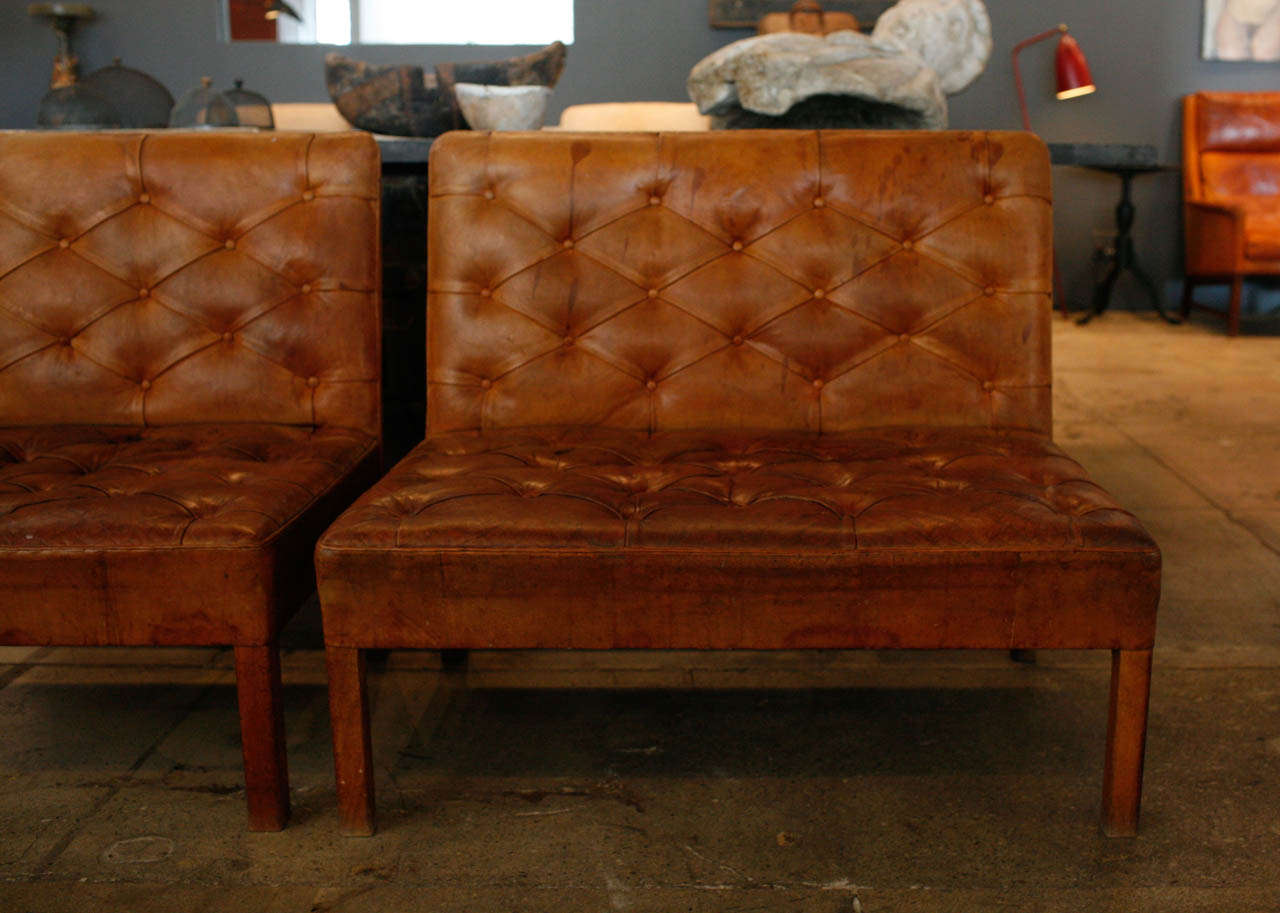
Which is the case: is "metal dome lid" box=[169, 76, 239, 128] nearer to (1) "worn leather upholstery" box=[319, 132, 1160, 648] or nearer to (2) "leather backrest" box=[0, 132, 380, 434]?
(2) "leather backrest" box=[0, 132, 380, 434]

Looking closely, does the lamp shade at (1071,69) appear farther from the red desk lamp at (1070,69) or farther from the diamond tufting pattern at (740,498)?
the diamond tufting pattern at (740,498)

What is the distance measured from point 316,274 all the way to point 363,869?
88 cm

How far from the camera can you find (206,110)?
2.59 m

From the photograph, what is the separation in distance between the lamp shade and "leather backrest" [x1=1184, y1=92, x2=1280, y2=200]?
575mm

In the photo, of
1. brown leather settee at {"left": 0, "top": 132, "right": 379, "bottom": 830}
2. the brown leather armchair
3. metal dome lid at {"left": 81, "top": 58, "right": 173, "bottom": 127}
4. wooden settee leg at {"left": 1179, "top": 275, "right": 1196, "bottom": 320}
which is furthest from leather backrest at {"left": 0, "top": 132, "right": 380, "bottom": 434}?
wooden settee leg at {"left": 1179, "top": 275, "right": 1196, "bottom": 320}

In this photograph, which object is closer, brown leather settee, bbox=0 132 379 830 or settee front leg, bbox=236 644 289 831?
settee front leg, bbox=236 644 289 831

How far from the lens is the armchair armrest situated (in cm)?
549

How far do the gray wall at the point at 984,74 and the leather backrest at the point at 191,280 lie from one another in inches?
191

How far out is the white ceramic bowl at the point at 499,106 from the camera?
85.2 inches

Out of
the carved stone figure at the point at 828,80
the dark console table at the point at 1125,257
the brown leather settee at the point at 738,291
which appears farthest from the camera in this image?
the dark console table at the point at 1125,257

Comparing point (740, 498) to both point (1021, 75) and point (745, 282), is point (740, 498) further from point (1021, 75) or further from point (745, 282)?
point (1021, 75)

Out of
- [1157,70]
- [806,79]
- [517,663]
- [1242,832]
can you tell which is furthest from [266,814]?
[1157,70]

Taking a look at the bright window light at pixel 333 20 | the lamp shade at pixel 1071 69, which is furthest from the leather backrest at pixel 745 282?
the bright window light at pixel 333 20

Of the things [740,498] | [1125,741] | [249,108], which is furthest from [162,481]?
[249,108]
